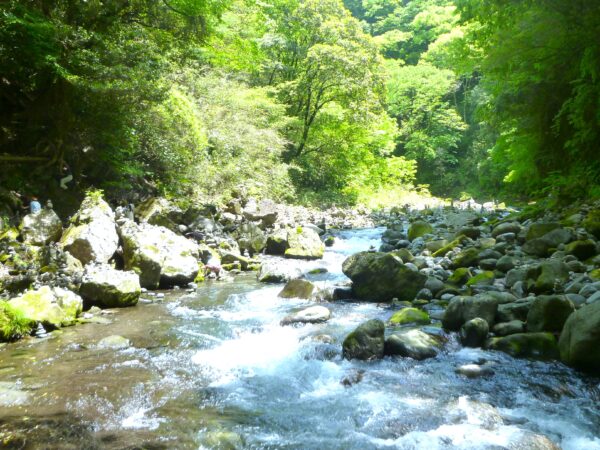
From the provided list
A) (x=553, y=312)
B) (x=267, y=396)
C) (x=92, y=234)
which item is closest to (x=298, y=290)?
(x=267, y=396)

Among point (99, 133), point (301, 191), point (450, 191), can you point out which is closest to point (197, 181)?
point (99, 133)

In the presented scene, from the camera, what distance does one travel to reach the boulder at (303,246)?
1177 centimetres

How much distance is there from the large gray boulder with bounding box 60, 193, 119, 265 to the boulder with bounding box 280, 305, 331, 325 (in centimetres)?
397

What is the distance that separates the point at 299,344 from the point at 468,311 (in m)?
2.13

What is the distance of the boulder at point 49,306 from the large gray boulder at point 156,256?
1.80m

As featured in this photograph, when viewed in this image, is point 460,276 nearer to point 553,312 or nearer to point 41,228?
point 553,312

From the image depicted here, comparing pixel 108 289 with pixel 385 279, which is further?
pixel 385 279

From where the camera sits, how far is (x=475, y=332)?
513 centimetres

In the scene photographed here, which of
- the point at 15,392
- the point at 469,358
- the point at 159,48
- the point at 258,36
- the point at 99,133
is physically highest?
the point at 258,36

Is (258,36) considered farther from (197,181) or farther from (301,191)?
(197,181)

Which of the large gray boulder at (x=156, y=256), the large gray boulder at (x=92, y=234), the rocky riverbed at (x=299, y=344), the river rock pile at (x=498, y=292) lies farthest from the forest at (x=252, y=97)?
the large gray boulder at (x=156, y=256)

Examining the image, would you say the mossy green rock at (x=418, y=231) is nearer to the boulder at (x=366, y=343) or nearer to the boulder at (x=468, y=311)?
the boulder at (x=468, y=311)

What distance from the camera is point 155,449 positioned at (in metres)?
3.31

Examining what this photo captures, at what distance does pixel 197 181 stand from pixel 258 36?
11.4 m
